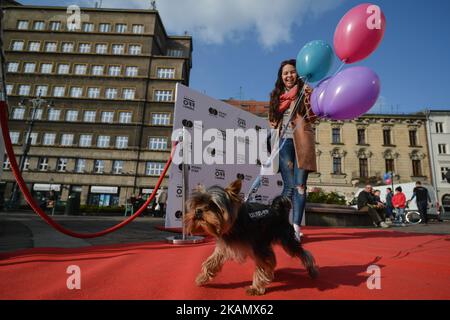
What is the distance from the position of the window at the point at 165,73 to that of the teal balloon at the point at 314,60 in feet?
99.5

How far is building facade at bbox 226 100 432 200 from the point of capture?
30641mm

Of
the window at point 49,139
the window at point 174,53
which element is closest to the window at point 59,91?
the window at point 49,139

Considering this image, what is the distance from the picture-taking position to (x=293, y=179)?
11.8 feet

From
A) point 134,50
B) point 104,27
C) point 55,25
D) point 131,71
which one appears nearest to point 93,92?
point 131,71

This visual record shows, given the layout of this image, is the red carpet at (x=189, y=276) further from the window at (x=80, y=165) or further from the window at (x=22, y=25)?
the window at (x=22, y=25)

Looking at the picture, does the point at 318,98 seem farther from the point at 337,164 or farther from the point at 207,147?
the point at 337,164

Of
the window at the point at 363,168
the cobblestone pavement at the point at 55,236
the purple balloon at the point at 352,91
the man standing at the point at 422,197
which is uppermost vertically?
the window at the point at 363,168

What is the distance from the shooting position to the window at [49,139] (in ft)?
95.6

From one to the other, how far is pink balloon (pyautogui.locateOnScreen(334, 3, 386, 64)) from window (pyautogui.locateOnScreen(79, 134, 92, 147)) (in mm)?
30812
